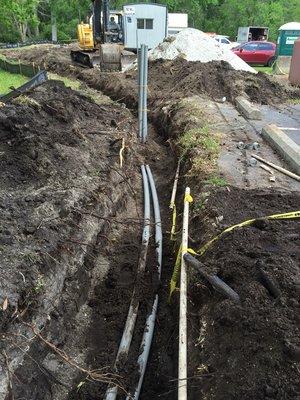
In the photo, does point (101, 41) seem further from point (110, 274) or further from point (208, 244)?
point (208, 244)

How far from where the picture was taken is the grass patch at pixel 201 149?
747 centimetres

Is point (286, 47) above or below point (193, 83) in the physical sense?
above

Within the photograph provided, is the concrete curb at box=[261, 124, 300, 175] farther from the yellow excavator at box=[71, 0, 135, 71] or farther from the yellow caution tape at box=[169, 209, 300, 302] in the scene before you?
the yellow excavator at box=[71, 0, 135, 71]

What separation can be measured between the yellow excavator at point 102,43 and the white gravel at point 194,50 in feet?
5.62

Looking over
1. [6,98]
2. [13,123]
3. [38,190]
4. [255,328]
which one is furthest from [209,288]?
[6,98]

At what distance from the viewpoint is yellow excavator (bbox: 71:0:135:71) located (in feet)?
61.9

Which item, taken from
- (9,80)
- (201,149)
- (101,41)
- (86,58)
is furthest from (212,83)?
(86,58)

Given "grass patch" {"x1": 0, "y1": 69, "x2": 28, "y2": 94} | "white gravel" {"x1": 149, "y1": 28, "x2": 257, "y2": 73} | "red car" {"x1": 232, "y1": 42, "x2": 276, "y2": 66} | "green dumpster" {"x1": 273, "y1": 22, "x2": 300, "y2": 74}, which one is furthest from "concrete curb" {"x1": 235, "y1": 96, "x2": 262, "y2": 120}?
"red car" {"x1": 232, "y1": 42, "x2": 276, "y2": 66}

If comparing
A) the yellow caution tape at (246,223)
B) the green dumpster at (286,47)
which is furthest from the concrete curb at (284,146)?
the green dumpster at (286,47)

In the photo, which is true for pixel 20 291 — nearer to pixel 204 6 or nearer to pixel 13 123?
pixel 13 123

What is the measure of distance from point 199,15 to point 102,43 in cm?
3789

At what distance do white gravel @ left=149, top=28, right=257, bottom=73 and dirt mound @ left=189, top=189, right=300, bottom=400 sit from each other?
46.8 ft

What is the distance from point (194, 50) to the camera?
1830 centimetres

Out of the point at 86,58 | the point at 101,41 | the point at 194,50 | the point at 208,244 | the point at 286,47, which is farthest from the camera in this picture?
the point at 286,47
